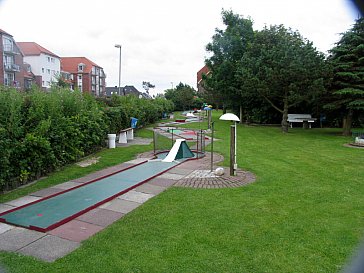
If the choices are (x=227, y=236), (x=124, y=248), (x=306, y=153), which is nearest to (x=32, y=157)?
(x=124, y=248)

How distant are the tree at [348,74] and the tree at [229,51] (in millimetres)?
8749

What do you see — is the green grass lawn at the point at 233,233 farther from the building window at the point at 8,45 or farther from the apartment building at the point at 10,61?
the building window at the point at 8,45

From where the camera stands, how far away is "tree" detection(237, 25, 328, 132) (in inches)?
695

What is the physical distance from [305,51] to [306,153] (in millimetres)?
8858

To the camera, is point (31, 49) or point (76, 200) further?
point (31, 49)

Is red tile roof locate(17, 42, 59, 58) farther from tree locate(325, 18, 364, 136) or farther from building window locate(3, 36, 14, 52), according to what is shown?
tree locate(325, 18, 364, 136)

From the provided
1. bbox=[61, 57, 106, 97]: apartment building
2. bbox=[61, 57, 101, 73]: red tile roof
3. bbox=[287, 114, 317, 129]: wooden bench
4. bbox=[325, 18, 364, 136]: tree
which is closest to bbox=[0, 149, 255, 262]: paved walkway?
bbox=[325, 18, 364, 136]: tree

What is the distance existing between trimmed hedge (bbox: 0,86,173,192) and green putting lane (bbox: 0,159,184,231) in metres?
1.18

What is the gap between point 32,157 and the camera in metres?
6.75

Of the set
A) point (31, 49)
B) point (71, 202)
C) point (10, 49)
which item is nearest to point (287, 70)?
point (71, 202)

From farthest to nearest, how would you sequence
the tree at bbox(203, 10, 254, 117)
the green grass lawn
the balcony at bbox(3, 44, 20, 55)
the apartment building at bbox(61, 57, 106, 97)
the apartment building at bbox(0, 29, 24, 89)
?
the apartment building at bbox(61, 57, 106, 97) → the balcony at bbox(3, 44, 20, 55) → the apartment building at bbox(0, 29, 24, 89) → the tree at bbox(203, 10, 254, 117) → the green grass lawn

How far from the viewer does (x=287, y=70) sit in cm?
1792

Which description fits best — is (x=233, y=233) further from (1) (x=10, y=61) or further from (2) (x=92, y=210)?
(1) (x=10, y=61)

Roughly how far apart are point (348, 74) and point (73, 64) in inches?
2789
